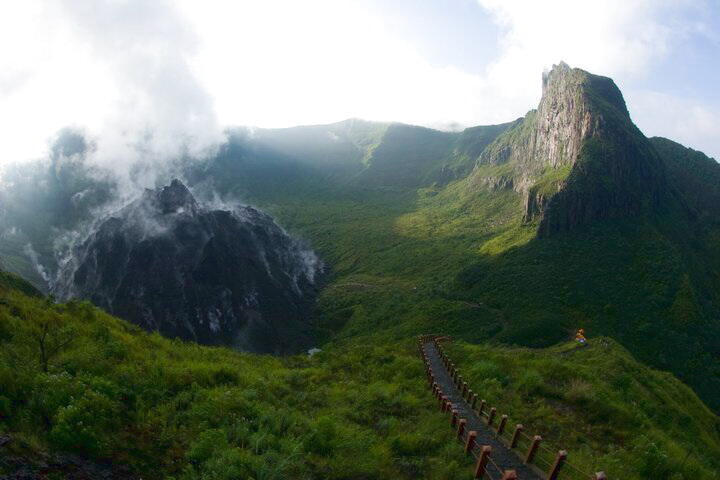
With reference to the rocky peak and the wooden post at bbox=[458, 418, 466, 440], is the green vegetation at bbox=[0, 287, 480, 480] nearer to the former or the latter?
the wooden post at bbox=[458, 418, 466, 440]

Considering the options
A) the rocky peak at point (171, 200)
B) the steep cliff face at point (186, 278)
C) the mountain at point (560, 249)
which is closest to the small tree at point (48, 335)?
the steep cliff face at point (186, 278)

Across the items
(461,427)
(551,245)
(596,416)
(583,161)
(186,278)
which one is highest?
(583,161)

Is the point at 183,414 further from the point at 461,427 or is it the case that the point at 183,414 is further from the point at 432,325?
the point at 432,325

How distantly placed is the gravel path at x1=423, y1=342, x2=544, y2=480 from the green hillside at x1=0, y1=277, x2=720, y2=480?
100 centimetres

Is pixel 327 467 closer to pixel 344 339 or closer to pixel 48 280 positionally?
pixel 344 339

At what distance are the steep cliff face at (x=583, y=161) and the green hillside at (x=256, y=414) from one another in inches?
3059

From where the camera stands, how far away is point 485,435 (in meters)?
16.0

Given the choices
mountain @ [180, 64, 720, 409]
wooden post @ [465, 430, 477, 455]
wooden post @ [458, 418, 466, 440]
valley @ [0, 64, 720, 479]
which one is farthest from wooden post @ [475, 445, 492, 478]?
mountain @ [180, 64, 720, 409]

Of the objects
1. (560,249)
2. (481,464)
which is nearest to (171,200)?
(560,249)

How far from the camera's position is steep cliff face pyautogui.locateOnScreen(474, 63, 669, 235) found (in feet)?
315

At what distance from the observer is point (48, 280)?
3637 inches

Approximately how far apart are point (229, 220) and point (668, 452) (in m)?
82.1

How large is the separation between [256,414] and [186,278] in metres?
62.4

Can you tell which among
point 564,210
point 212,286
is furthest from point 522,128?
point 212,286
